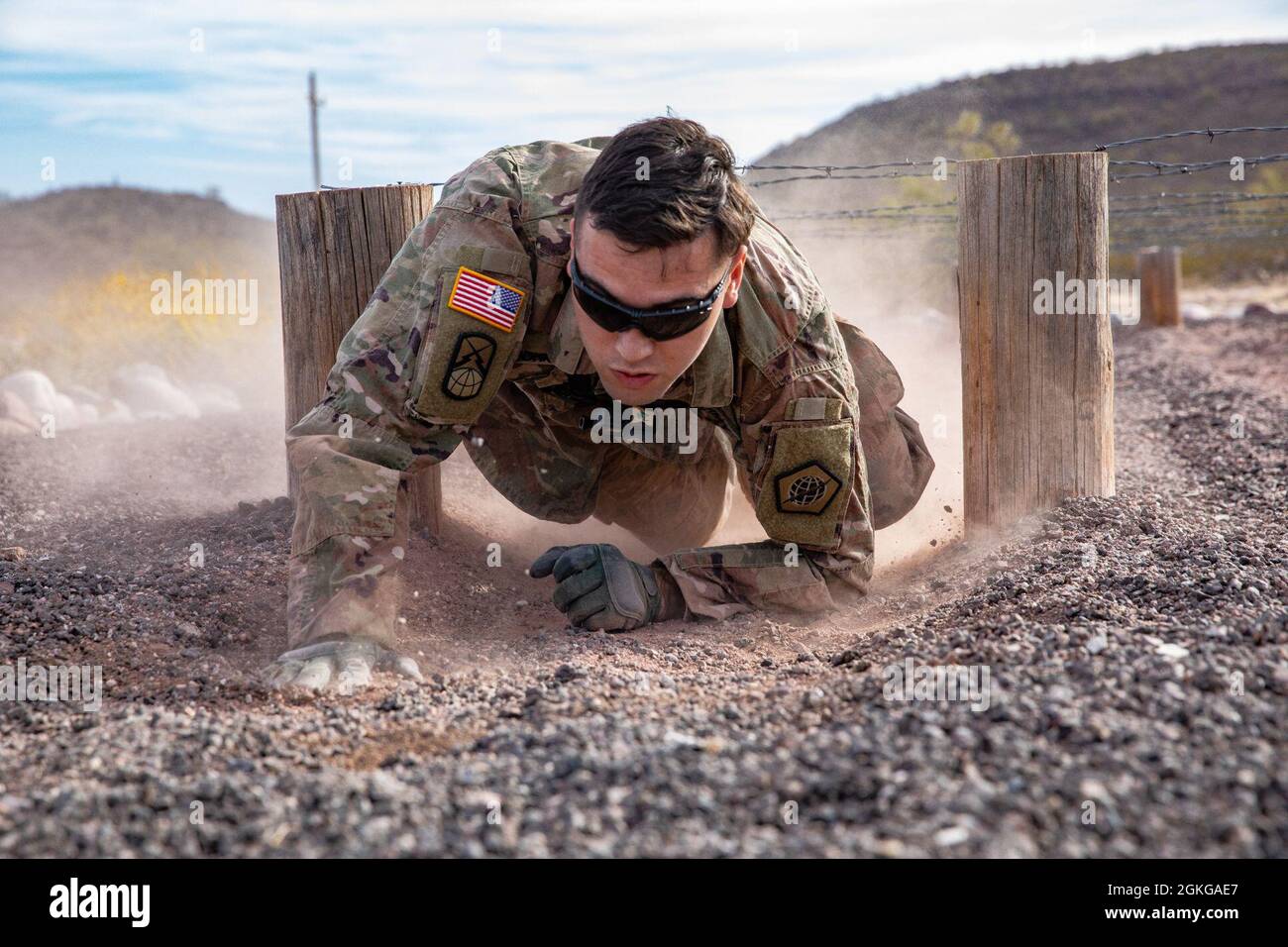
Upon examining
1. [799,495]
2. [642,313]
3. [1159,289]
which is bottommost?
[799,495]

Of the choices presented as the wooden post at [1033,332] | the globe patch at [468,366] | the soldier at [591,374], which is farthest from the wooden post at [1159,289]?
the globe patch at [468,366]

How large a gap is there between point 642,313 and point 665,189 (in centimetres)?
33

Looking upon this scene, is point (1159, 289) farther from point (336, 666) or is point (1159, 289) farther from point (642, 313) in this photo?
point (336, 666)

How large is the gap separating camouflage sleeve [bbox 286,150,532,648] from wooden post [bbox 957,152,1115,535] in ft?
5.68

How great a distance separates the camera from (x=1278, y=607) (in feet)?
9.80

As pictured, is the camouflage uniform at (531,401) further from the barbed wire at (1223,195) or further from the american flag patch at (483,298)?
the barbed wire at (1223,195)

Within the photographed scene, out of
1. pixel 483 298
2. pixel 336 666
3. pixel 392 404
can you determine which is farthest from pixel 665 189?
pixel 336 666

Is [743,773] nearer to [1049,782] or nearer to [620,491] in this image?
[1049,782]

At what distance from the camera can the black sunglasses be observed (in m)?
3.07

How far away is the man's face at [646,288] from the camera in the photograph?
9.94ft

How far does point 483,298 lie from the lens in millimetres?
3297

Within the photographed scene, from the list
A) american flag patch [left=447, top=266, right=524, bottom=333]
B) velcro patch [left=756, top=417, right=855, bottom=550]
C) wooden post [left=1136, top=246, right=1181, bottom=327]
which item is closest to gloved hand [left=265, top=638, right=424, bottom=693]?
american flag patch [left=447, top=266, right=524, bottom=333]
